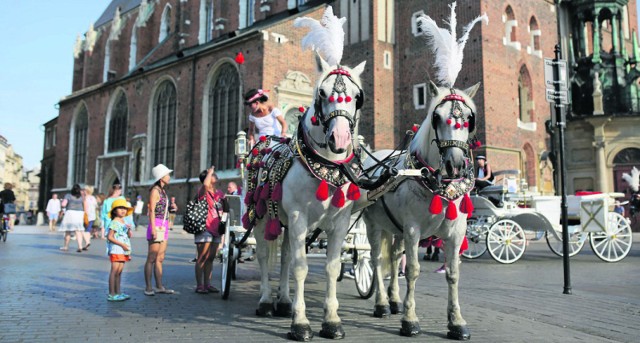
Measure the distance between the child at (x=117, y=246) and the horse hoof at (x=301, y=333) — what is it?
9.07 feet

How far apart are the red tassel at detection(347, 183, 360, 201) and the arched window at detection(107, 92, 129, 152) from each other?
106ft

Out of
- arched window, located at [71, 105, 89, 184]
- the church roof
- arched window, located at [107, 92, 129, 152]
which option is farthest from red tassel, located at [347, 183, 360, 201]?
the church roof

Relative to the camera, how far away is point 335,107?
3.75 m

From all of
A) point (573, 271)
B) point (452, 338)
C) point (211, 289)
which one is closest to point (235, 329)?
point (452, 338)

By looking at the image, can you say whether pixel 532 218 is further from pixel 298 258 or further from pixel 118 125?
pixel 118 125

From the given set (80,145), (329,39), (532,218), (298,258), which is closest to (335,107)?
(329,39)

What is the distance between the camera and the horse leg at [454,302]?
396 centimetres

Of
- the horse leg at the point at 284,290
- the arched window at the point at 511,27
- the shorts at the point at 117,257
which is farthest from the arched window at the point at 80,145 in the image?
the horse leg at the point at 284,290

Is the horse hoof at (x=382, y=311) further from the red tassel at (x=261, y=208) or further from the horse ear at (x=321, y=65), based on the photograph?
the horse ear at (x=321, y=65)

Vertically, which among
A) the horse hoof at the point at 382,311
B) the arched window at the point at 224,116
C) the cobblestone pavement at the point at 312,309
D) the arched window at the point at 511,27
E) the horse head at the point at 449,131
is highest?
the arched window at the point at 511,27

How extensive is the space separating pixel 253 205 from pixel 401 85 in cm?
1985

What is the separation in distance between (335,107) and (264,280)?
214cm

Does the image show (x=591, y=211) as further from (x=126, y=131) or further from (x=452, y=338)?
(x=126, y=131)

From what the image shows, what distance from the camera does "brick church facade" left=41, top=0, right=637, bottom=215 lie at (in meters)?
21.1
